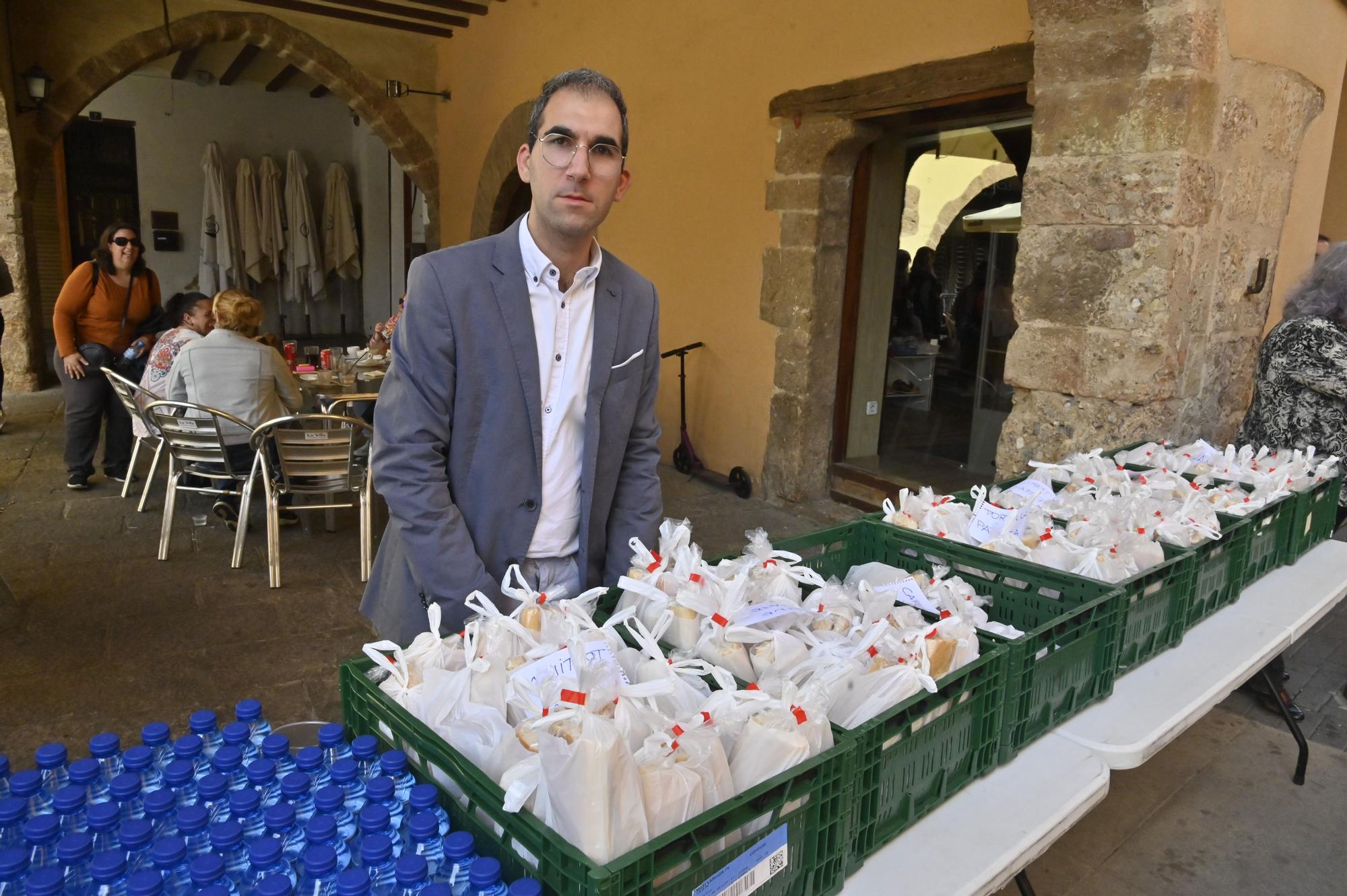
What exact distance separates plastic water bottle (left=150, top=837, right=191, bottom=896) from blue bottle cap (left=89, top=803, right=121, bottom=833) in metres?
0.09

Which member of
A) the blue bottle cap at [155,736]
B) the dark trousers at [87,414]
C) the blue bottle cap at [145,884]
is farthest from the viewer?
the dark trousers at [87,414]

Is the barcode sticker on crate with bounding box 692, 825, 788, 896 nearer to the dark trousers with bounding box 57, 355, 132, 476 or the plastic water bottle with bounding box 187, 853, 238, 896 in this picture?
the plastic water bottle with bounding box 187, 853, 238, 896

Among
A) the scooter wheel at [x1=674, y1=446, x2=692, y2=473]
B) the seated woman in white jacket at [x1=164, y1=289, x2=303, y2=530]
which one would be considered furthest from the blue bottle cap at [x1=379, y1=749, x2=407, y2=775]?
the scooter wheel at [x1=674, y1=446, x2=692, y2=473]

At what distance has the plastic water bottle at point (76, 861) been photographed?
0.88 meters

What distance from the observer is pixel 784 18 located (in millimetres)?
5340

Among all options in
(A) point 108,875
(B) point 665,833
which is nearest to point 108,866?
(A) point 108,875

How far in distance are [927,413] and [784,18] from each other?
2.50 meters

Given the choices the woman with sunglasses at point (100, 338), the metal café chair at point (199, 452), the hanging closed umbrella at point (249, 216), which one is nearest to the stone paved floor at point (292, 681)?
the metal café chair at point (199, 452)

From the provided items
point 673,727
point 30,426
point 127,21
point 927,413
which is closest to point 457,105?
point 127,21

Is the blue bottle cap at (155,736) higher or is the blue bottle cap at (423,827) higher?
the blue bottle cap at (423,827)

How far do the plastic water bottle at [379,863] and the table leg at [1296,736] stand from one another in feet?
9.20

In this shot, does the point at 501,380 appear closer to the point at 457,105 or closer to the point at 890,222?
the point at 890,222

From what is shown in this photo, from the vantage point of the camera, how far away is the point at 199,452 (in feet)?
14.0

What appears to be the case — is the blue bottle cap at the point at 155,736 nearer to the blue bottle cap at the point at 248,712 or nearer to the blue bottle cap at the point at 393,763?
the blue bottle cap at the point at 248,712
